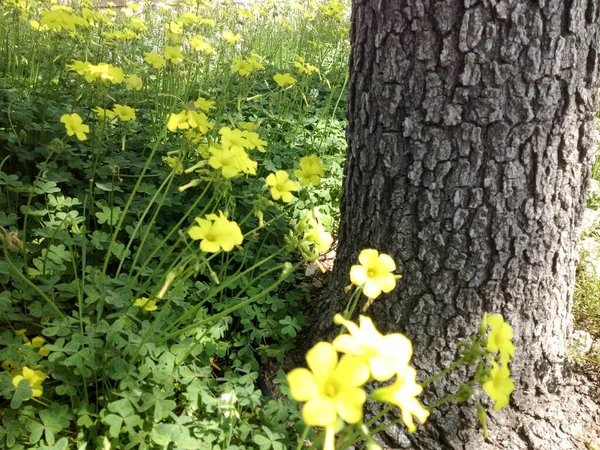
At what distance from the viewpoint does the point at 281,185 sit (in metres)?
1.57

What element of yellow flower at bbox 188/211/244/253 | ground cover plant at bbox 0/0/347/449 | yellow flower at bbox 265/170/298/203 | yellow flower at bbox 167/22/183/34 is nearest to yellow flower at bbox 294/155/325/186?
ground cover plant at bbox 0/0/347/449

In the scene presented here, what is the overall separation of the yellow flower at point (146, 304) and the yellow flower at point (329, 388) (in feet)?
3.04

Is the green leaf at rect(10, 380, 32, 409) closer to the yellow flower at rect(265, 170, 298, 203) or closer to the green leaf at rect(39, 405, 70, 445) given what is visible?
the green leaf at rect(39, 405, 70, 445)

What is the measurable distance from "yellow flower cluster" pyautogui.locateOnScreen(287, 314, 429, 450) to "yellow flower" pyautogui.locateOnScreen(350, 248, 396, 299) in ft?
0.93

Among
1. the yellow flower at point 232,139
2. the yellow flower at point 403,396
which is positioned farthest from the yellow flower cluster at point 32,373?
the yellow flower at point 403,396

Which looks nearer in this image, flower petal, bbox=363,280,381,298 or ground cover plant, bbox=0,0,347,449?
flower petal, bbox=363,280,381,298

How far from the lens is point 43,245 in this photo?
1820 millimetres

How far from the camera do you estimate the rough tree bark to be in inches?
55.4

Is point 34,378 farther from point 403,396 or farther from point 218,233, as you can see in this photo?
point 403,396

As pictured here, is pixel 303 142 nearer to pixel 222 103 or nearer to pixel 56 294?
pixel 222 103

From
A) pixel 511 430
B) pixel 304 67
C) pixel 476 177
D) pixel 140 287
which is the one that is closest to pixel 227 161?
pixel 140 287

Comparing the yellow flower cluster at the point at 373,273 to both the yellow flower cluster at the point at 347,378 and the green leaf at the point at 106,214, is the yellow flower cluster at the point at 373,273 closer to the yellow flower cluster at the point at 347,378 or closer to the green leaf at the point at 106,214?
the yellow flower cluster at the point at 347,378

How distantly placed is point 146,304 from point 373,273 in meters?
Result: 0.74

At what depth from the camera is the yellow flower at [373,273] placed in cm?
114
